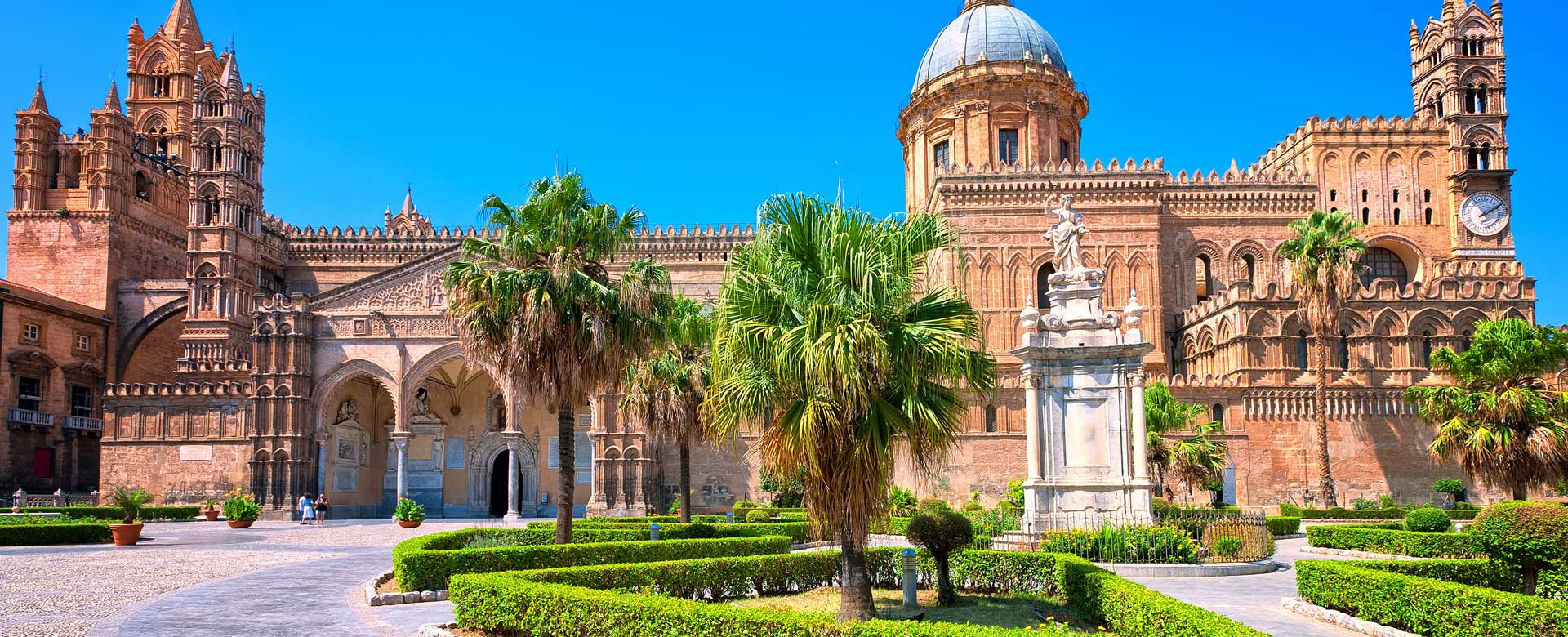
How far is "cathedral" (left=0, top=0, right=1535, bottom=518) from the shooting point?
41188 millimetres

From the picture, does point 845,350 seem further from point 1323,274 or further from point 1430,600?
point 1323,274

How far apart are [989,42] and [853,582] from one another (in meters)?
41.5

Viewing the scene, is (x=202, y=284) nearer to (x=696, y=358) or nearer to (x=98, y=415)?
(x=98, y=415)

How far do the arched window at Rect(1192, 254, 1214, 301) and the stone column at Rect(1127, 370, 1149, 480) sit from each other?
31.5 meters

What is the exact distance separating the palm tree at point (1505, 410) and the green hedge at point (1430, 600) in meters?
16.8

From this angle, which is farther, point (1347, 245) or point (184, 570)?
point (1347, 245)

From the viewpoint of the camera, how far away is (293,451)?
4241 centimetres

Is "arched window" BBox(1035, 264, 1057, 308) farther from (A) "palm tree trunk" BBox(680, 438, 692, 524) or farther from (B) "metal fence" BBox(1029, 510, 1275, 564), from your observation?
(B) "metal fence" BBox(1029, 510, 1275, 564)

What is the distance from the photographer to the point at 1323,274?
38375 millimetres

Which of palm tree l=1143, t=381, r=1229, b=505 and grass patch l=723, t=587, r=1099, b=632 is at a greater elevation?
palm tree l=1143, t=381, r=1229, b=505

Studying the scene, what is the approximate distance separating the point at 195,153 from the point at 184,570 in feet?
111

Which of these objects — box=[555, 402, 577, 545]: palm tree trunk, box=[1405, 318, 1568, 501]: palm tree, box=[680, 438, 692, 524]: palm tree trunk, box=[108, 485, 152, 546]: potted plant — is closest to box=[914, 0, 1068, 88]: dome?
box=[1405, 318, 1568, 501]: palm tree

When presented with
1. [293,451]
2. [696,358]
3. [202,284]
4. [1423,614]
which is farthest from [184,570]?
[202,284]

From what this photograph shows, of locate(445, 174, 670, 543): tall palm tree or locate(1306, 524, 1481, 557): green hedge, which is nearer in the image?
locate(445, 174, 670, 543): tall palm tree
